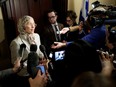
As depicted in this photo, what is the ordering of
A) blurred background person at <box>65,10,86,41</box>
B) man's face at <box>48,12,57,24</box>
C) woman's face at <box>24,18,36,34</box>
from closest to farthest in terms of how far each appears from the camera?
1. woman's face at <box>24,18,36,34</box>
2. blurred background person at <box>65,10,86,41</box>
3. man's face at <box>48,12,57,24</box>

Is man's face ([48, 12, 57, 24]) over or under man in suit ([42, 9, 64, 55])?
over

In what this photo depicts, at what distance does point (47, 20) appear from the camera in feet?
10.9

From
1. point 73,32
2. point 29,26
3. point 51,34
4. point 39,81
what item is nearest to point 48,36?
point 51,34

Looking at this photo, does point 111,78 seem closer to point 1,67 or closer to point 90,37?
point 90,37

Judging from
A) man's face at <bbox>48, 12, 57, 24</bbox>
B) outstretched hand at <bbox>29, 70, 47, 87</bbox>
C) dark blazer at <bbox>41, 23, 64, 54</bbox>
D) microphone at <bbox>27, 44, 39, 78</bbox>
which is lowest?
dark blazer at <bbox>41, 23, 64, 54</bbox>

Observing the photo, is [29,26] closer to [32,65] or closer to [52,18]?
[52,18]

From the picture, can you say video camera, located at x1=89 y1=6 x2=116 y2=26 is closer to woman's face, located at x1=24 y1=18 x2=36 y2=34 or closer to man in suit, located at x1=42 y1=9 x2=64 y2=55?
woman's face, located at x1=24 y1=18 x2=36 y2=34

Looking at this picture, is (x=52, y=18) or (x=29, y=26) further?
(x=52, y=18)

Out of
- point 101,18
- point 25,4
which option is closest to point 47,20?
point 25,4

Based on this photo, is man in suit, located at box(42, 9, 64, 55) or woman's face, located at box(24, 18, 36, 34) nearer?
woman's face, located at box(24, 18, 36, 34)

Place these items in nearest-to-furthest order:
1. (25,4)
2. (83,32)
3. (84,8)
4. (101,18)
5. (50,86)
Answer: (50,86) < (101,18) < (83,32) < (25,4) < (84,8)

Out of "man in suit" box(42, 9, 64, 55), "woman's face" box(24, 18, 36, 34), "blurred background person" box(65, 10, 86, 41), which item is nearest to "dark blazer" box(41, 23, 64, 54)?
"man in suit" box(42, 9, 64, 55)

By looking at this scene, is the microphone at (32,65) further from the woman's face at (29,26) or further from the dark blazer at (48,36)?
the dark blazer at (48,36)

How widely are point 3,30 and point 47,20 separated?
0.67m
